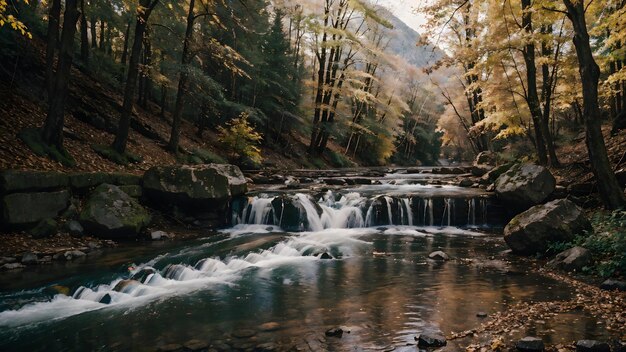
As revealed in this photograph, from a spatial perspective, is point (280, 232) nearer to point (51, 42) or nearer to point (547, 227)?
point (547, 227)

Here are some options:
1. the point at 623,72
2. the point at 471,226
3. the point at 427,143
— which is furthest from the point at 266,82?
the point at 427,143

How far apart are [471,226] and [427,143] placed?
49326mm

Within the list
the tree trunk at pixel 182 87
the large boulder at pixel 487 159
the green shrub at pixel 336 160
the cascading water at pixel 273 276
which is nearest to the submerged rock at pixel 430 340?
the cascading water at pixel 273 276

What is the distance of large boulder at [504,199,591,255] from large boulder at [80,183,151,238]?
976 centimetres

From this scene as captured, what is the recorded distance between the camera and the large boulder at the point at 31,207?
8594 millimetres

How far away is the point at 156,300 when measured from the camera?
6.75 meters

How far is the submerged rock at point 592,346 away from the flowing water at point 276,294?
1.23ft

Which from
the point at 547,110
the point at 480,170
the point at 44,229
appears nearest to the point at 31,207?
the point at 44,229

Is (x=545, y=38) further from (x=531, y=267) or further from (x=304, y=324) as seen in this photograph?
(x=304, y=324)

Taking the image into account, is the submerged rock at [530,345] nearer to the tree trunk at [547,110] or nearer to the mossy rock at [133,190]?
the mossy rock at [133,190]

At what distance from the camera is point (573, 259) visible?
24.6ft

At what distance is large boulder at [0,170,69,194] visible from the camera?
8.61 meters

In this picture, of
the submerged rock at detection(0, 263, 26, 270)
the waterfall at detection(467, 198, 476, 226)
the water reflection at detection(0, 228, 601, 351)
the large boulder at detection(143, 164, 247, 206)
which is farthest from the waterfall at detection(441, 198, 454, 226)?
the submerged rock at detection(0, 263, 26, 270)

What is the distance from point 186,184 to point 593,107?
11.0 m
